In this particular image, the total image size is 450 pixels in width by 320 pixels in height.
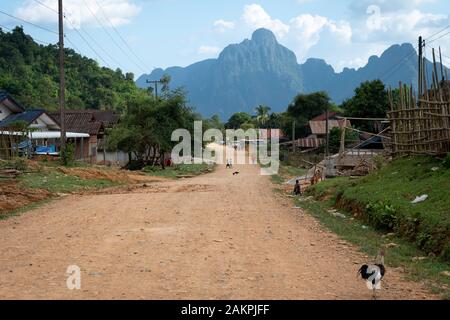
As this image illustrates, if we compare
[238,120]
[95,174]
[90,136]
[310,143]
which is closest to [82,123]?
[90,136]

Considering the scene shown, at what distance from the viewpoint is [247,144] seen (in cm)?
10444

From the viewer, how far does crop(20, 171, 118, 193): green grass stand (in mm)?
21109

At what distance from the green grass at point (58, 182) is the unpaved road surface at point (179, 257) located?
564 centimetres

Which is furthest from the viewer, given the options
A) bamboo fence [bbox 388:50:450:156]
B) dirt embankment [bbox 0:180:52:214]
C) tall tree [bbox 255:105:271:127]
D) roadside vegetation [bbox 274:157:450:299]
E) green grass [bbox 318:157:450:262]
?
tall tree [bbox 255:105:271:127]

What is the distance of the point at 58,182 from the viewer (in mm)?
22812

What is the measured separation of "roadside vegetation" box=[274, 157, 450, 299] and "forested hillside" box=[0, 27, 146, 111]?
169ft

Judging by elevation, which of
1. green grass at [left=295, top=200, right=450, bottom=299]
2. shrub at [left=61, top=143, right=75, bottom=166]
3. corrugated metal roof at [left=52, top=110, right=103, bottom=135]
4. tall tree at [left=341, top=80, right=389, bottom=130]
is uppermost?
tall tree at [left=341, top=80, right=389, bottom=130]

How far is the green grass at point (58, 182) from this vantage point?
21.1 metres

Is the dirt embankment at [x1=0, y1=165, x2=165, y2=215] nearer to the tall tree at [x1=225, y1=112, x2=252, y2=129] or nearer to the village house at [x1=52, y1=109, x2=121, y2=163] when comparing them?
the village house at [x1=52, y1=109, x2=121, y2=163]

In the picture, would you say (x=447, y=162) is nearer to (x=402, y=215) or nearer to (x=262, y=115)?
(x=402, y=215)

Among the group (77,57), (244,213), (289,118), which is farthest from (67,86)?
(244,213)

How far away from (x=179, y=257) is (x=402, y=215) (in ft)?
19.0

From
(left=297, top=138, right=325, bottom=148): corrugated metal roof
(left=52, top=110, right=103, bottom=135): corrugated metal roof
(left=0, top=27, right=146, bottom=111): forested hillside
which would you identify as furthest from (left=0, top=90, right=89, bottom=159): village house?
(left=297, top=138, right=325, bottom=148): corrugated metal roof
